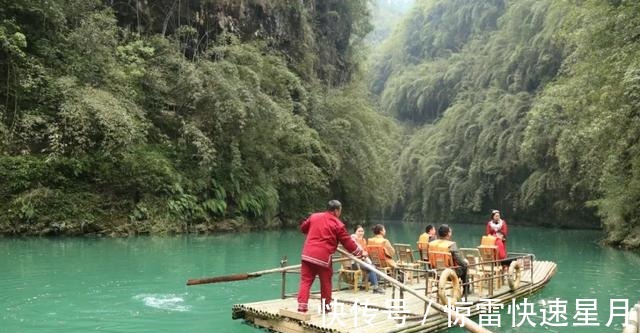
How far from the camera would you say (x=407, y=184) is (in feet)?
168

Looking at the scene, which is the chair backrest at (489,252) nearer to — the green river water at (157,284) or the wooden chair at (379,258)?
the green river water at (157,284)

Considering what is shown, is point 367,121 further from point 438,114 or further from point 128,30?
point 438,114

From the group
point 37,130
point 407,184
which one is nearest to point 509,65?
point 407,184

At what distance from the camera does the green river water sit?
8.31 meters

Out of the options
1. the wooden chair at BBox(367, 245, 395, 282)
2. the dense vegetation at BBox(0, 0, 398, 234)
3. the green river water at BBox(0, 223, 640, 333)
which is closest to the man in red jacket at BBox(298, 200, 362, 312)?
the green river water at BBox(0, 223, 640, 333)

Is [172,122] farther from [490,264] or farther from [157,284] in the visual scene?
[490,264]

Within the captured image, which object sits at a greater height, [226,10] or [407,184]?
[226,10]

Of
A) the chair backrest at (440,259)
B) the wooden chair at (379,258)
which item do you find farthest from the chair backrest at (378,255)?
the chair backrest at (440,259)

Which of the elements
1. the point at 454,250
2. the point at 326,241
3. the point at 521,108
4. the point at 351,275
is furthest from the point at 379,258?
the point at 521,108

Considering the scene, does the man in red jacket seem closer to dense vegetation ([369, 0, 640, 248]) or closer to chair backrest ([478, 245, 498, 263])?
chair backrest ([478, 245, 498, 263])

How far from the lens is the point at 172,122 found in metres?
25.0

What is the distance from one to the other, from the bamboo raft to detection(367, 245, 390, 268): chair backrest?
50 centimetres

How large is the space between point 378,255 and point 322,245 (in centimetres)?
306

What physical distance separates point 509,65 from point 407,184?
44.9 ft
